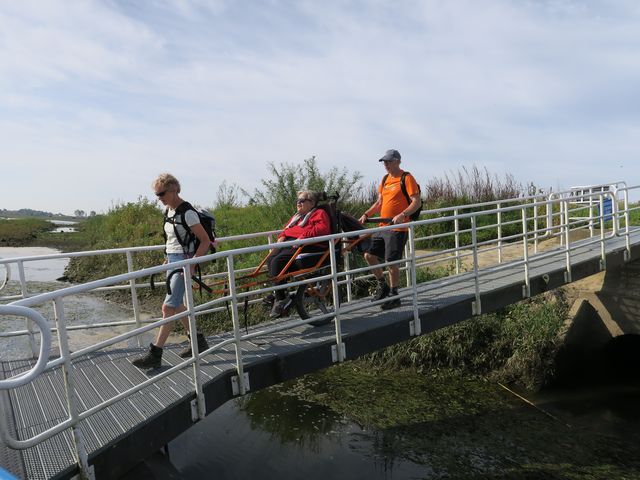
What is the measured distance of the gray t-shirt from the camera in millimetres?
4445

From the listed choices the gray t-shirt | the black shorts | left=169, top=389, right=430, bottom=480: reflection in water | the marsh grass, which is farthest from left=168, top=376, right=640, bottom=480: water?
the marsh grass

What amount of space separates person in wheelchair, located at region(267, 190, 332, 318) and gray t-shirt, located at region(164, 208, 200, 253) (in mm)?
1046

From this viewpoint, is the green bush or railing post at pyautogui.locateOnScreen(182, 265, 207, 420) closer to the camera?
railing post at pyautogui.locateOnScreen(182, 265, 207, 420)

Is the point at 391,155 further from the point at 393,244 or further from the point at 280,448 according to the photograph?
the point at 280,448

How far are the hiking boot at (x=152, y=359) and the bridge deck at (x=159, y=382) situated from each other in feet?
0.34

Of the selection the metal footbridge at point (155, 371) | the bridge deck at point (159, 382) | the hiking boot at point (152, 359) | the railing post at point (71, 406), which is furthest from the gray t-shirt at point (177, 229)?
the railing post at point (71, 406)

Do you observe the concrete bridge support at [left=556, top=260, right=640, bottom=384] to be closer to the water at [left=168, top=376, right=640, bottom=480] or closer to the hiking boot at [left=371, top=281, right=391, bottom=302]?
the water at [left=168, top=376, right=640, bottom=480]

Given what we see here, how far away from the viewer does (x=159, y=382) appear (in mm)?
4312

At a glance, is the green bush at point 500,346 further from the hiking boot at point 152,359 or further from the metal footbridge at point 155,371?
the hiking boot at point 152,359

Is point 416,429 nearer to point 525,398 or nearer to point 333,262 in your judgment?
point 525,398

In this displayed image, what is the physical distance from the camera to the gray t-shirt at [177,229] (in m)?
4.45

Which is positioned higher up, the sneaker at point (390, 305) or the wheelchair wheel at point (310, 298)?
the wheelchair wheel at point (310, 298)

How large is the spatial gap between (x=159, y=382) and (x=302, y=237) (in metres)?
1.93

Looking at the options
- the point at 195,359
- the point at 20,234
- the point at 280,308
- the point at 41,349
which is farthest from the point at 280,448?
→ the point at 20,234
